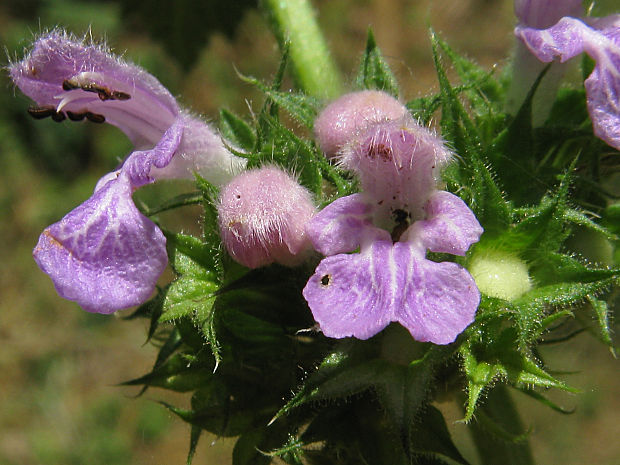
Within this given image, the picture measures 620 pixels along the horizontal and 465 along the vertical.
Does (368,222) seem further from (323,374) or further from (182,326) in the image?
(182,326)

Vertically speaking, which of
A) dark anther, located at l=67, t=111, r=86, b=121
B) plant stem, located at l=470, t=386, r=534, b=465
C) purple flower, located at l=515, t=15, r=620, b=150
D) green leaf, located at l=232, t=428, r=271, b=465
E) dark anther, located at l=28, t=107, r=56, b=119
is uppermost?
purple flower, located at l=515, t=15, r=620, b=150

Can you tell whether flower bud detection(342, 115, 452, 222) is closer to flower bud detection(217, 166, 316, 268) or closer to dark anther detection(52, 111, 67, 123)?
flower bud detection(217, 166, 316, 268)

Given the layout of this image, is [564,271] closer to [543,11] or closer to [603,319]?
[603,319]

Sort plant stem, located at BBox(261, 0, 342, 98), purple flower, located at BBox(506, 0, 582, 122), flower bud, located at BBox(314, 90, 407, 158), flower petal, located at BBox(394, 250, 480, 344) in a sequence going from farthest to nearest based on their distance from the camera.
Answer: plant stem, located at BBox(261, 0, 342, 98)
purple flower, located at BBox(506, 0, 582, 122)
flower bud, located at BBox(314, 90, 407, 158)
flower petal, located at BBox(394, 250, 480, 344)

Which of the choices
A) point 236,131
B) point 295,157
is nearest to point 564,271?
point 295,157

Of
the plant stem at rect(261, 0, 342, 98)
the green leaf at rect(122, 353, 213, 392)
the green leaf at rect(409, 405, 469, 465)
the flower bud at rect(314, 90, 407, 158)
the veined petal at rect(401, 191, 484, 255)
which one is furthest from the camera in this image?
the plant stem at rect(261, 0, 342, 98)

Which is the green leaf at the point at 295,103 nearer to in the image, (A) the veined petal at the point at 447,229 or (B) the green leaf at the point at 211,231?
(B) the green leaf at the point at 211,231

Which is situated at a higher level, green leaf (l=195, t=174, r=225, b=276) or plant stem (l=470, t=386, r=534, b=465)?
green leaf (l=195, t=174, r=225, b=276)

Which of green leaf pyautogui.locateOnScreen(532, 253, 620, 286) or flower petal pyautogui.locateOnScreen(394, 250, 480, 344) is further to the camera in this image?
green leaf pyautogui.locateOnScreen(532, 253, 620, 286)

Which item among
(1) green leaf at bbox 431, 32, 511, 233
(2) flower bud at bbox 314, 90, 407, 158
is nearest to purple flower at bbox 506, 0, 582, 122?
(1) green leaf at bbox 431, 32, 511, 233
